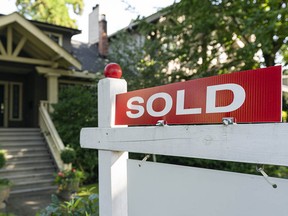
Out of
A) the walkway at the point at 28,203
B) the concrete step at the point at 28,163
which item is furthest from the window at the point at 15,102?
the walkway at the point at 28,203

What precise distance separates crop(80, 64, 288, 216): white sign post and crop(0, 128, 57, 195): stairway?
5.93 meters

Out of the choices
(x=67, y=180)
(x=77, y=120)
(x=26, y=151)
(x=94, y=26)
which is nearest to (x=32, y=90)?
(x=77, y=120)

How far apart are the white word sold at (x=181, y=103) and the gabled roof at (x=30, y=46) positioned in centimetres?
898

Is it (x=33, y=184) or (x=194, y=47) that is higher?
(x=194, y=47)

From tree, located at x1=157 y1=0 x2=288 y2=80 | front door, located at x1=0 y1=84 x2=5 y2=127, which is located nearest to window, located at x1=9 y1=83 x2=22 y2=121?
front door, located at x1=0 y1=84 x2=5 y2=127

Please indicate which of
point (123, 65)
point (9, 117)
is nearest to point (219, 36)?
point (123, 65)

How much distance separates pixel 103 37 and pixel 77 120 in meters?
7.79

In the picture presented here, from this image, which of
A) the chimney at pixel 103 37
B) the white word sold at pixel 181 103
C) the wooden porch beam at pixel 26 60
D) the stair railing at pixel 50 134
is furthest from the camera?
the chimney at pixel 103 37

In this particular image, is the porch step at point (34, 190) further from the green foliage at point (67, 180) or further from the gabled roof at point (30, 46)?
the gabled roof at point (30, 46)

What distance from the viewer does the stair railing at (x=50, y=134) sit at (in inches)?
330

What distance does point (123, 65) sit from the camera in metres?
10.0

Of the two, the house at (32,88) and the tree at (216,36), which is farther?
the house at (32,88)

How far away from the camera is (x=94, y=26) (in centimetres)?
1767

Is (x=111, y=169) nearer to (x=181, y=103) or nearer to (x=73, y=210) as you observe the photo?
(x=181, y=103)
